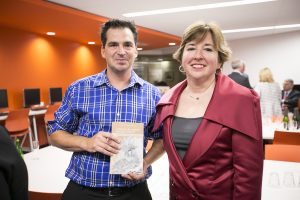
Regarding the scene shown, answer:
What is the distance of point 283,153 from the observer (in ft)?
8.23

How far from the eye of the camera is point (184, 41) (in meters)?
1.49

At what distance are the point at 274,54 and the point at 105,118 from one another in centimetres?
947

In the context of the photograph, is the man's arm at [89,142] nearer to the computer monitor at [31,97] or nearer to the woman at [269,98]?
the woman at [269,98]

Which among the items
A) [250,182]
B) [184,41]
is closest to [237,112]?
[250,182]

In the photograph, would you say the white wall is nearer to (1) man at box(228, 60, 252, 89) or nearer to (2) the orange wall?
(1) man at box(228, 60, 252, 89)

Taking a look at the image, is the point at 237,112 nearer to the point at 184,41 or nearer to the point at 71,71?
the point at 184,41

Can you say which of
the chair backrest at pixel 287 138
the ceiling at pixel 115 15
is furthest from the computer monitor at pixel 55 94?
the chair backrest at pixel 287 138

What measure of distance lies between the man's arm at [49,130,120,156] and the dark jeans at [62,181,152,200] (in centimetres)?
21

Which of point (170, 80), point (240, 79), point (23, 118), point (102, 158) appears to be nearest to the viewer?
point (102, 158)

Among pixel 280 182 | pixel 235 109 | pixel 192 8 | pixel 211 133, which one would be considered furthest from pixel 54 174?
pixel 192 8

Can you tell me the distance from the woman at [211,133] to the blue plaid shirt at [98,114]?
143mm

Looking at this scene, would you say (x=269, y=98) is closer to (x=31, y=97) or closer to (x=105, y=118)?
(x=105, y=118)

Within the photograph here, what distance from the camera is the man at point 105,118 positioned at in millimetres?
1447

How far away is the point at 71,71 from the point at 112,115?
25.5 feet
